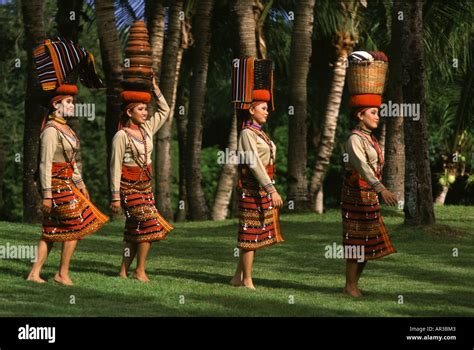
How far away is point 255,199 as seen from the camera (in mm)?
13312

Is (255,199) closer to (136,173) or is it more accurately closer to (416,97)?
(136,173)

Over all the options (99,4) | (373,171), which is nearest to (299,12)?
(99,4)

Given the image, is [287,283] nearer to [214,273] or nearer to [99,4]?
[214,273]

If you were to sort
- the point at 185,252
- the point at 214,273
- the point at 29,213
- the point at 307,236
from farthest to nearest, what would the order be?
the point at 29,213 < the point at 307,236 < the point at 185,252 < the point at 214,273

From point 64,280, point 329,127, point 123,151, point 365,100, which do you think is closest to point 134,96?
point 123,151

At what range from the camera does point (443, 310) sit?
12242mm

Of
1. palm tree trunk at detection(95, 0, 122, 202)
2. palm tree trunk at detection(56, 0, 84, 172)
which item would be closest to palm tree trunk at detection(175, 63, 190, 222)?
palm tree trunk at detection(95, 0, 122, 202)

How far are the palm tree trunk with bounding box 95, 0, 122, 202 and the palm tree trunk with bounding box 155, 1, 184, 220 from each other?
13.3 feet

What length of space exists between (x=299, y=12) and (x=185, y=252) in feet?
30.7

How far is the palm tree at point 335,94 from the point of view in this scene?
2938cm

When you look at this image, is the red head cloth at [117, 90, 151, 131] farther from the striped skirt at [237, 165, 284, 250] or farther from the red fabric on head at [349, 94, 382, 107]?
the red fabric on head at [349, 94, 382, 107]

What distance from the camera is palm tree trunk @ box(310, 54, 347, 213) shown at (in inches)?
1153

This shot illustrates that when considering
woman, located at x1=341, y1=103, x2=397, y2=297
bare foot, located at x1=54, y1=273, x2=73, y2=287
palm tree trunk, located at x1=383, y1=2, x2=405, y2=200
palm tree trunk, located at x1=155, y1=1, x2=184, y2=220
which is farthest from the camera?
palm tree trunk, located at x1=155, y1=1, x2=184, y2=220

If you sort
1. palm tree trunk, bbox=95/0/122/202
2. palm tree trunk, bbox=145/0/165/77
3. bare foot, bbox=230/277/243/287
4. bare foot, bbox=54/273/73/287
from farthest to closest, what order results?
1. palm tree trunk, bbox=145/0/165/77
2. palm tree trunk, bbox=95/0/122/202
3. bare foot, bbox=230/277/243/287
4. bare foot, bbox=54/273/73/287
